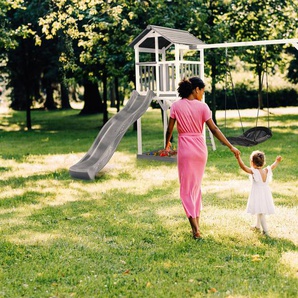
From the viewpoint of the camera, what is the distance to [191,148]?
22.5ft

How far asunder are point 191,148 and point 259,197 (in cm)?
112

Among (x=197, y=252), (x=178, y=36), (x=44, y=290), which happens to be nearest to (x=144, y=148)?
(x=178, y=36)

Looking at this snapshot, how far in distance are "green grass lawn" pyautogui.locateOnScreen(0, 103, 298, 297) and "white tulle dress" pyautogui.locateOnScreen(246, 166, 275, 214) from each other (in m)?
0.34

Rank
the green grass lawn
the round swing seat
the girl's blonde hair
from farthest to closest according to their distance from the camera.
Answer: the round swing seat < the girl's blonde hair < the green grass lawn

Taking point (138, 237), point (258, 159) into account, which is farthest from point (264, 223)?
point (138, 237)

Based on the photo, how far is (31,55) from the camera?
25.5m

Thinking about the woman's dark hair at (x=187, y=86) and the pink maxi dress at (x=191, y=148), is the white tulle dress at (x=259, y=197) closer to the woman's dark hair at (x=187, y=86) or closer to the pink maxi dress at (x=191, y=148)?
the pink maxi dress at (x=191, y=148)

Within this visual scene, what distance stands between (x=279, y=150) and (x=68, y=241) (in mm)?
Result: 9740

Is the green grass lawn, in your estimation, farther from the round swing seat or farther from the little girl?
the round swing seat

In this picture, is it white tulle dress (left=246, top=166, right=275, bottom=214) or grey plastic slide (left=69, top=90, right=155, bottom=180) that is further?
grey plastic slide (left=69, top=90, right=155, bottom=180)

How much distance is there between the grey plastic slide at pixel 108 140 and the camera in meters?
11.7

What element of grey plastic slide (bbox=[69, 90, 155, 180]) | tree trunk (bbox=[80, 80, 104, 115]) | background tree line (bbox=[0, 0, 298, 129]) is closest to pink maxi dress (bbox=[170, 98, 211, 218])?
grey plastic slide (bbox=[69, 90, 155, 180])

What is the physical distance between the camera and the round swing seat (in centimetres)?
1268

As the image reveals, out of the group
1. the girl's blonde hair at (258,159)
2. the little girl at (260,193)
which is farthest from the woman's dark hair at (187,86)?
the girl's blonde hair at (258,159)
